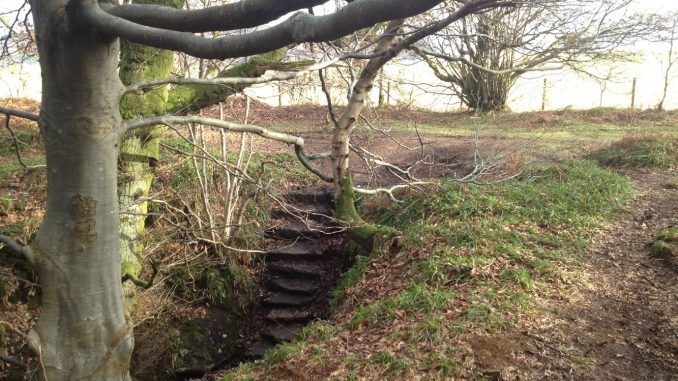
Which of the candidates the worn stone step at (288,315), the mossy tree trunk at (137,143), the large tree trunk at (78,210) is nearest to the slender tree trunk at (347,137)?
the worn stone step at (288,315)

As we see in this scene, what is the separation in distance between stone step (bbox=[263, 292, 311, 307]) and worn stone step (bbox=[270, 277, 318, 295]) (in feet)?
0.26

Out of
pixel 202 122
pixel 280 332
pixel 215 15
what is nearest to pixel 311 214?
pixel 280 332

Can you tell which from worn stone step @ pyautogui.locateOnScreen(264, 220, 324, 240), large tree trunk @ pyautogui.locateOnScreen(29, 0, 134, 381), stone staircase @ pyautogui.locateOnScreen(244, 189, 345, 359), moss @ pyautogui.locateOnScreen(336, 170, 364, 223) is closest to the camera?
large tree trunk @ pyautogui.locateOnScreen(29, 0, 134, 381)

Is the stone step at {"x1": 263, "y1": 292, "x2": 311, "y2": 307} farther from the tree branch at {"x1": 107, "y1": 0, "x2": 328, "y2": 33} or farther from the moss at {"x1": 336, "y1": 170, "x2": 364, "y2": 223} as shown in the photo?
the tree branch at {"x1": 107, "y1": 0, "x2": 328, "y2": 33}

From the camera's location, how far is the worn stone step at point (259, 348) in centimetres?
647

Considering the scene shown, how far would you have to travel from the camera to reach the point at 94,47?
2707 millimetres

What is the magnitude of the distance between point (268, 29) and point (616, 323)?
426cm

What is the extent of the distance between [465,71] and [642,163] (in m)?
9.35

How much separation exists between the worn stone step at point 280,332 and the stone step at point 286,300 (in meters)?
0.39

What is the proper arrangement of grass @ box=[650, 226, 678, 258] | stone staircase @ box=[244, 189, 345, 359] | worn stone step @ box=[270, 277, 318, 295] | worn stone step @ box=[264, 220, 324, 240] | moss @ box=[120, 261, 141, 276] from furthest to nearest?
worn stone step @ box=[264, 220, 324, 240], worn stone step @ box=[270, 277, 318, 295], stone staircase @ box=[244, 189, 345, 359], moss @ box=[120, 261, 141, 276], grass @ box=[650, 226, 678, 258]

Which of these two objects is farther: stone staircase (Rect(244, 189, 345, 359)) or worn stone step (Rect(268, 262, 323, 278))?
worn stone step (Rect(268, 262, 323, 278))

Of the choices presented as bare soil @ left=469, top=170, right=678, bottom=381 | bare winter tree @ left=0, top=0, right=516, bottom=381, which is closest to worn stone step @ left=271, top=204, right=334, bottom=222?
bare soil @ left=469, top=170, right=678, bottom=381

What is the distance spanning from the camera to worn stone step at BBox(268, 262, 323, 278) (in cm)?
750

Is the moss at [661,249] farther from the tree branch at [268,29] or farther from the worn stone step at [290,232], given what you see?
the tree branch at [268,29]
